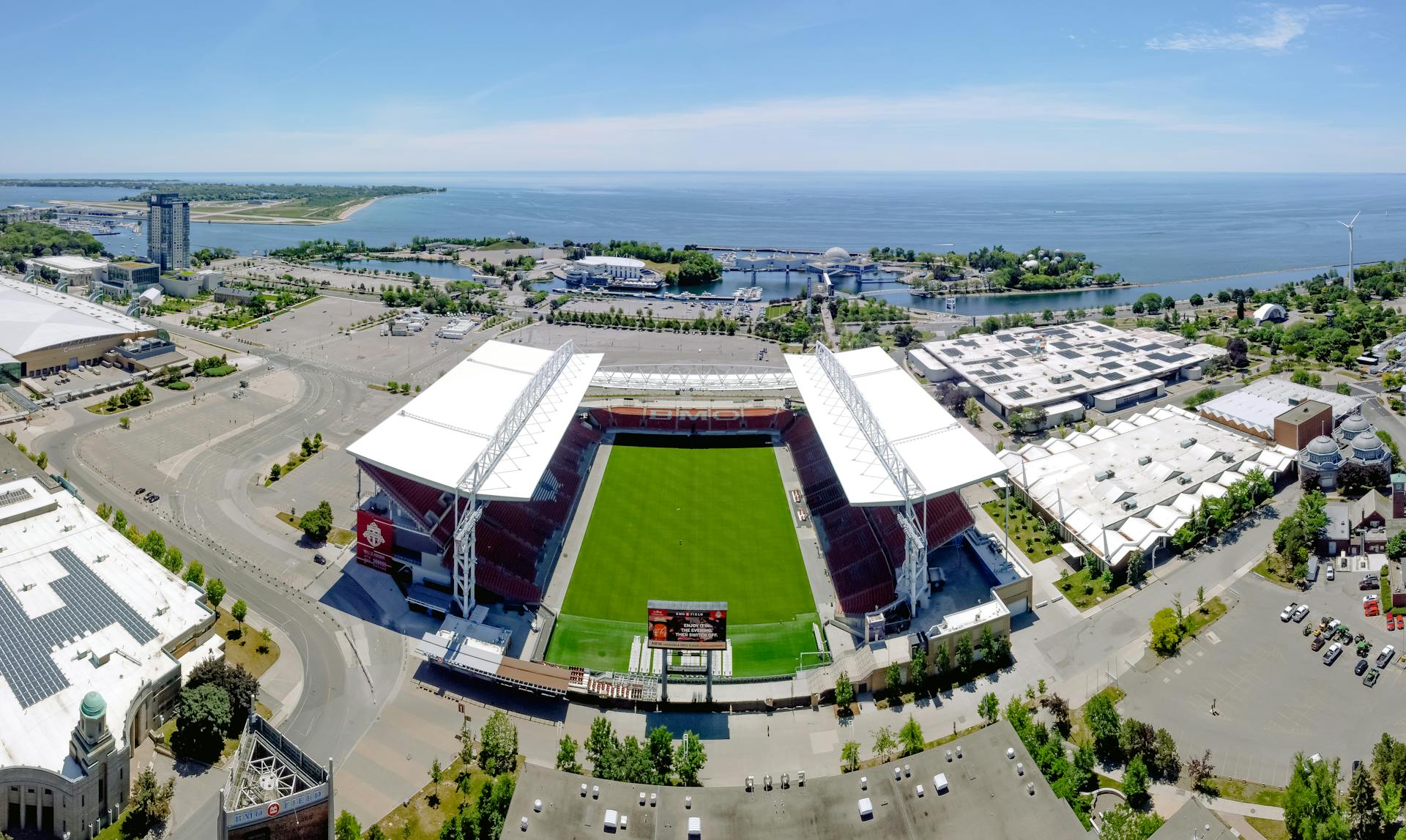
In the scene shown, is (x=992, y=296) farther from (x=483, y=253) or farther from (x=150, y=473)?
(x=150, y=473)

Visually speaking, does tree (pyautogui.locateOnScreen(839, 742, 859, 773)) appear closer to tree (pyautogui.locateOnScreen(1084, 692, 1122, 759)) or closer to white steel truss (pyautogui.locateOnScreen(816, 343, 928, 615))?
tree (pyautogui.locateOnScreen(1084, 692, 1122, 759))

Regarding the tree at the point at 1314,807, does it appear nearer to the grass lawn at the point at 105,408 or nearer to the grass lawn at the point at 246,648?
the grass lawn at the point at 246,648

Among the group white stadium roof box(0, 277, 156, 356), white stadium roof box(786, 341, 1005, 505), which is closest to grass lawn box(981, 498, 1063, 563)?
white stadium roof box(786, 341, 1005, 505)

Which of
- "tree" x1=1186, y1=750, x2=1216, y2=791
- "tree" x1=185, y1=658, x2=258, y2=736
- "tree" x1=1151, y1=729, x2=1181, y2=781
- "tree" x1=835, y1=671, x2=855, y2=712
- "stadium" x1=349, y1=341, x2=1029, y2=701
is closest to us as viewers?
"tree" x1=1186, y1=750, x2=1216, y2=791

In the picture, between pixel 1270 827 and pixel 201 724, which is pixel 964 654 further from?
pixel 201 724

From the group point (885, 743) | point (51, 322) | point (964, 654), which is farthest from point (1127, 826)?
point (51, 322)

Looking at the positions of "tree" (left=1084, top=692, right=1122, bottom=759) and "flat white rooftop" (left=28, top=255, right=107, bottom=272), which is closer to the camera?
"tree" (left=1084, top=692, right=1122, bottom=759)

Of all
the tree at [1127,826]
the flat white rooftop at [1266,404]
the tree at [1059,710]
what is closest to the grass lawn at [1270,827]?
the tree at [1127,826]
